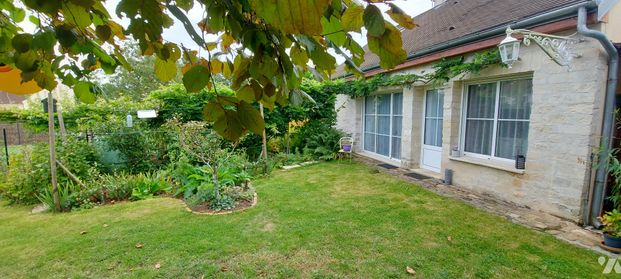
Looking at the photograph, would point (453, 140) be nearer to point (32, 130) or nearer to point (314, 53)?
point (314, 53)

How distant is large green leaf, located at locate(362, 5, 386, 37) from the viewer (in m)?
0.61

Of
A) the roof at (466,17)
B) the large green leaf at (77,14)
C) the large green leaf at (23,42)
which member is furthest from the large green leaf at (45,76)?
the roof at (466,17)

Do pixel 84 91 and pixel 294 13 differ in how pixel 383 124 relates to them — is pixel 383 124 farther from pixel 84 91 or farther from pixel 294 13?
pixel 294 13

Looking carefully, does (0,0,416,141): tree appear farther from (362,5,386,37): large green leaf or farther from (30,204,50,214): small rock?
(30,204,50,214): small rock

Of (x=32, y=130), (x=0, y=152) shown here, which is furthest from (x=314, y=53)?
(x=0, y=152)

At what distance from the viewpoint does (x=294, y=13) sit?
52 centimetres

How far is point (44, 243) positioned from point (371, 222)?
4.05m

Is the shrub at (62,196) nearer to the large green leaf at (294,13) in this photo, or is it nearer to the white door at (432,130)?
the large green leaf at (294,13)

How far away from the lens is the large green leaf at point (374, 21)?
0.61 m

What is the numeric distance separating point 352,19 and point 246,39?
0.90 feet

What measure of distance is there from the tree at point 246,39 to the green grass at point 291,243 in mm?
2319

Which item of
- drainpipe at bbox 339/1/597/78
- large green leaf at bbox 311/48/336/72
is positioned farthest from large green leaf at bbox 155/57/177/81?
drainpipe at bbox 339/1/597/78

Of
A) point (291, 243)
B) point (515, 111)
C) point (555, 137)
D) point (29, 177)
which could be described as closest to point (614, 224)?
point (555, 137)

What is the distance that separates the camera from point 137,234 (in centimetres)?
361
